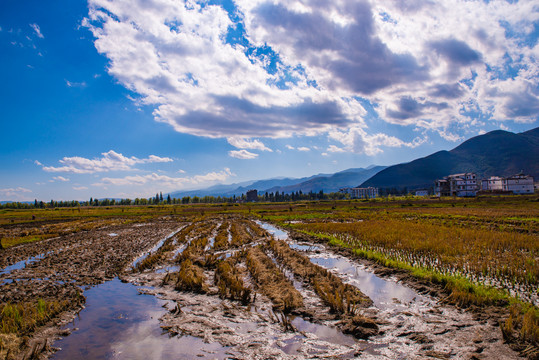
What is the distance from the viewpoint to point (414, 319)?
7.52 metres

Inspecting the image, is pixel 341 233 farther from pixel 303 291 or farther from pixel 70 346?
pixel 70 346

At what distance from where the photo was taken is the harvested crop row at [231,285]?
9.30m

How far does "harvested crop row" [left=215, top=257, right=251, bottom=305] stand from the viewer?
9302 mm

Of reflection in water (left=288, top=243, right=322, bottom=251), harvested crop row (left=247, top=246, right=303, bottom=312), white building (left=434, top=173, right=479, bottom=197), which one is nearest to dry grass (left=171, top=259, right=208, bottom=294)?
harvested crop row (left=247, top=246, right=303, bottom=312)

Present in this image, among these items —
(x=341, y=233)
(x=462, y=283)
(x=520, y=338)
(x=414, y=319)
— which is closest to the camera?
(x=520, y=338)

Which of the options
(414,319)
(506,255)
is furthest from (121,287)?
(506,255)

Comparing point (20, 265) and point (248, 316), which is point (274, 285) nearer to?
point (248, 316)

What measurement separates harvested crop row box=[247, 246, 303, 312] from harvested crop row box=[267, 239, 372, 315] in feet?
2.66

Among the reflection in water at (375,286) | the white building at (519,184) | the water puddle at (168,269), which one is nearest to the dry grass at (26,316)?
the water puddle at (168,269)

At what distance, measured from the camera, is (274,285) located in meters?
10.3

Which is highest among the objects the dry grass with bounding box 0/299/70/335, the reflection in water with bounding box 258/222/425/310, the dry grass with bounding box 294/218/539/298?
the dry grass with bounding box 0/299/70/335

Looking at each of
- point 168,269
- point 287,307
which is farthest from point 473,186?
point 287,307

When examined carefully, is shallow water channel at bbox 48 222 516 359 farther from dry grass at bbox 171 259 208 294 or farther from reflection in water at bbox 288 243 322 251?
reflection in water at bbox 288 243 322 251

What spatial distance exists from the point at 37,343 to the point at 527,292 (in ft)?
43.3
